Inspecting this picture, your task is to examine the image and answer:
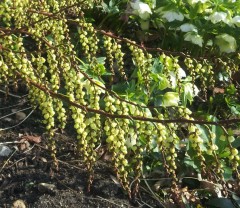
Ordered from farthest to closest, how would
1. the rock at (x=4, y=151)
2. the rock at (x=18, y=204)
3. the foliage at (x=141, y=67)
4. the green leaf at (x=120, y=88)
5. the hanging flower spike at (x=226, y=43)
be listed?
the hanging flower spike at (x=226, y=43) → the green leaf at (x=120, y=88) → the rock at (x=4, y=151) → the rock at (x=18, y=204) → the foliage at (x=141, y=67)

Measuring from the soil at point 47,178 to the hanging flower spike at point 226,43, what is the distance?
Answer: 1191mm

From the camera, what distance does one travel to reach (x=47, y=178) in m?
2.12

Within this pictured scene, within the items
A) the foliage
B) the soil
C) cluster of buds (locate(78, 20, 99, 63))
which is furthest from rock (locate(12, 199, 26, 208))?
cluster of buds (locate(78, 20, 99, 63))

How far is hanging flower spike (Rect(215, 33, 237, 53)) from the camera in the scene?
3.05 metres

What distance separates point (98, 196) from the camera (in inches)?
82.3

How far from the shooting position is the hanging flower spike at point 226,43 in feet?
10.00

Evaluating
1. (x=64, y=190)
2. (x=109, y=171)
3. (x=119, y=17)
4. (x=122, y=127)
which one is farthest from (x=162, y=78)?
(x=119, y=17)

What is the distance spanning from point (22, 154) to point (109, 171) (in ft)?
1.27

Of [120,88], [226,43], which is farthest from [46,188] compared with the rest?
[226,43]

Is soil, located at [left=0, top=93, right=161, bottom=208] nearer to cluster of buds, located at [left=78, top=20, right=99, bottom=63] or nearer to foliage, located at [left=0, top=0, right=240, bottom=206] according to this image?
foliage, located at [left=0, top=0, right=240, bottom=206]

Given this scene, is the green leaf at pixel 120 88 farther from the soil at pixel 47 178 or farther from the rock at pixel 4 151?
the rock at pixel 4 151

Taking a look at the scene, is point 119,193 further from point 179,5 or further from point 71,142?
point 179,5

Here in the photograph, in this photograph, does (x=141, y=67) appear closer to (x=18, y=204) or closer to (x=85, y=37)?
(x=85, y=37)

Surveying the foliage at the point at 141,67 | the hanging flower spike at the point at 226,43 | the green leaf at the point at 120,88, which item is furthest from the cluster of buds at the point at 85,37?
the hanging flower spike at the point at 226,43
